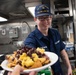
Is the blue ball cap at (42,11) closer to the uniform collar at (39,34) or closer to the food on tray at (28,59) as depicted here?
the uniform collar at (39,34)

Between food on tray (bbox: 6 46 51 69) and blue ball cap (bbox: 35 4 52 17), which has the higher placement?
blue ball cap (bbox: 35 4 52 17)

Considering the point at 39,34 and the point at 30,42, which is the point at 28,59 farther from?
the point at 39,34

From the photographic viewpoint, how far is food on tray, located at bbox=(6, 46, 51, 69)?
992mm

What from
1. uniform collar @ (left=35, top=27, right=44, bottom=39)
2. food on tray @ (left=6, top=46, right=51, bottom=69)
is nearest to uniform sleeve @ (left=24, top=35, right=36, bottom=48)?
uniform collar @ (left=35, top=27, right=44, bottom=39)

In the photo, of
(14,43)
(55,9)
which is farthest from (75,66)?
(14,43)

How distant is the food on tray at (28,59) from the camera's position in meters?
0.99

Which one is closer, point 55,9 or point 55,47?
point 55,47

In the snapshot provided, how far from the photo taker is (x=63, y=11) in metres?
3.01

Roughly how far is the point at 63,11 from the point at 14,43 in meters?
3.12

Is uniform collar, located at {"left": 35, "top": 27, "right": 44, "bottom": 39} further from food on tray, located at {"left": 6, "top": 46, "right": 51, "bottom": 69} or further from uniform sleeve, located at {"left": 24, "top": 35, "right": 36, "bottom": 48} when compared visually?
food on tray, located at {"left": 6, "top": 46, "right": 51, "bottom": 69}

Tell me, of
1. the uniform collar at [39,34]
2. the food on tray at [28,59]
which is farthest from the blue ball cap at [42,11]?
the food on tray at [28,59]

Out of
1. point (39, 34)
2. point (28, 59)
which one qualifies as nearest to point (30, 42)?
point (39, 34)

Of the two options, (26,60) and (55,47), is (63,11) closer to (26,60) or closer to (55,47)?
(55,47)

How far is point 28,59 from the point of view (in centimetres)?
101
